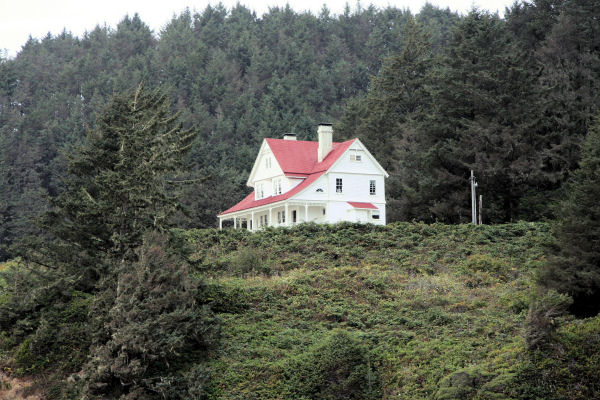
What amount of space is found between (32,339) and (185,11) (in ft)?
491

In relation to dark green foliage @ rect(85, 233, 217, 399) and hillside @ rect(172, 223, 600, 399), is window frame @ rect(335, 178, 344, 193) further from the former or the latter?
dark green foliage @ rect(85, 233, 217, 399)

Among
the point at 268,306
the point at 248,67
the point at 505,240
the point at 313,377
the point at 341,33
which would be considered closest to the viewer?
the point at 313,377

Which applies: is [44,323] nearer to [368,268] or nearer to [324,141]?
[368,268]

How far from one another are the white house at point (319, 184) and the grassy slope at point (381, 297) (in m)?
7.58

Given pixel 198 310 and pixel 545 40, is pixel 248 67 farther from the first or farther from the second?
pixel 198 310

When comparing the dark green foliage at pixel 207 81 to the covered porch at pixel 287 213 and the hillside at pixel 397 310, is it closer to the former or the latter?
the covered porch at pixel 287 213

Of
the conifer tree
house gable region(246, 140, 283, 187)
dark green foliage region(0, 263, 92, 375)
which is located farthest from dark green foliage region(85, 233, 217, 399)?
house gable region(246, 140, 283, 187)

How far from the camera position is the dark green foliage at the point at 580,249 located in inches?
894

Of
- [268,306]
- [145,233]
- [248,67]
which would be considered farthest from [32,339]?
Answer: [248,67]

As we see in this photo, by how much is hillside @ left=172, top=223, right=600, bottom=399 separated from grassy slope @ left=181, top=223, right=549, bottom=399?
0.05 m

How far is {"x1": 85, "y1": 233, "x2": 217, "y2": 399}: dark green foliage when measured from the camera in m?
21.6

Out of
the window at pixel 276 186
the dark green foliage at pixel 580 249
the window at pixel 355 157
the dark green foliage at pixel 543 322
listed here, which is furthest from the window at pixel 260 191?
the dark green foliage at pixel 543 322

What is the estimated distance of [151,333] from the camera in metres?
22.1

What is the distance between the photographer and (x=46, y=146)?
98562mm
